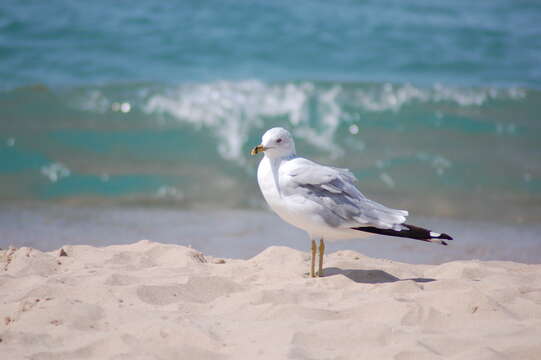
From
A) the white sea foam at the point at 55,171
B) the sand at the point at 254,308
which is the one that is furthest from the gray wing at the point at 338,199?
the white sea foam at the point at 55,171

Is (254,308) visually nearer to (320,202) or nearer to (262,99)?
(320,202)

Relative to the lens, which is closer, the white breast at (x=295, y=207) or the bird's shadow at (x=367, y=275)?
the white breast at (x=295, y=207)

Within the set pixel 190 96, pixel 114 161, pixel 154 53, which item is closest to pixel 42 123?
pixel 114 161

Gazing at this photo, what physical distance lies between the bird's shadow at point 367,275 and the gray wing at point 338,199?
1.14 feet

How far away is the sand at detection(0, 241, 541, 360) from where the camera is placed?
267cm

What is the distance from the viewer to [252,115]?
8.79 meters

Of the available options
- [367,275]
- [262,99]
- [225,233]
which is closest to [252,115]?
[262,99]

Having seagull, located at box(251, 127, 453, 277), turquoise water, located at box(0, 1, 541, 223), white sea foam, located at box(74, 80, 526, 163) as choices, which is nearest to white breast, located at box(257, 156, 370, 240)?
seagull, located at box(251, 127, 453, 277)

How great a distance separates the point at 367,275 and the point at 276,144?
0.89 meters

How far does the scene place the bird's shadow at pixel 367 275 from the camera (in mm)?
3777

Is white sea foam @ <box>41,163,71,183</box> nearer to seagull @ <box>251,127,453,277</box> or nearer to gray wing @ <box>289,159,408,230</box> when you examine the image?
seagull @ <box>251,127,453,277</box>

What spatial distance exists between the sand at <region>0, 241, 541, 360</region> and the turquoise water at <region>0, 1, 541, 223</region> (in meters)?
2.70

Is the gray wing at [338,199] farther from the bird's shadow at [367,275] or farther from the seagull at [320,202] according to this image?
the bird's shadow at [367,275]

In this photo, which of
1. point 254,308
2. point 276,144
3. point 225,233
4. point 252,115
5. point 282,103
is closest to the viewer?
point 254,308
